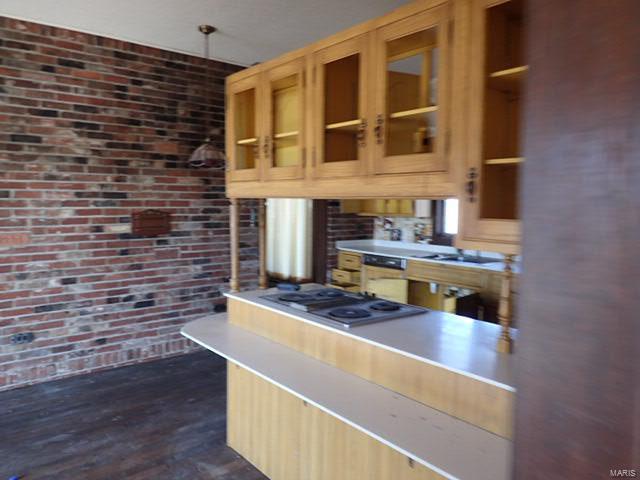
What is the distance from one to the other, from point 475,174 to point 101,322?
346 cm

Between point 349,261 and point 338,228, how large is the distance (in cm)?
43

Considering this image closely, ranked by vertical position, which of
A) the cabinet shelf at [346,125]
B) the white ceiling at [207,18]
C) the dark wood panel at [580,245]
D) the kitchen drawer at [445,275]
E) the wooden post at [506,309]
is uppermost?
the white ceiling at [207,18]

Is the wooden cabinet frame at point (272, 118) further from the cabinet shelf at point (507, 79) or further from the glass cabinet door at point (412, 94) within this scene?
the cabinet shelf at point (507, 79)

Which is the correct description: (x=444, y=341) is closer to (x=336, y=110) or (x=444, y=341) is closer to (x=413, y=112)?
(x=413, y=112)

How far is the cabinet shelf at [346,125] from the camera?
6.83 ft

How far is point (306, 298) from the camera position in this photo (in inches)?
103

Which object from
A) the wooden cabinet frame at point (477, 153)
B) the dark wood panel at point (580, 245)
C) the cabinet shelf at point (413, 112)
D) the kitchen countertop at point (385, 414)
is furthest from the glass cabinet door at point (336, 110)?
the dark wood panel at point (580, 245)

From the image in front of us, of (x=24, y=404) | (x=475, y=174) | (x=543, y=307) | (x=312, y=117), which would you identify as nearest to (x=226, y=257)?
(x=24, y=404)

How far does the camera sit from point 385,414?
5.54 feet

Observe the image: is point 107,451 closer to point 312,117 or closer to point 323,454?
point 323,454

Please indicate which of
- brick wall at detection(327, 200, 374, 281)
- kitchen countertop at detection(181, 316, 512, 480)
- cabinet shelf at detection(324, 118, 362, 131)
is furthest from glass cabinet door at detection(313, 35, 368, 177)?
brick wall at detection(327, 200, 374, 281)

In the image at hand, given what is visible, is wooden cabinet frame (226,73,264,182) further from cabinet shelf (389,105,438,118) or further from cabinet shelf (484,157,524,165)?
cabinet shelf (484,157,524,165)

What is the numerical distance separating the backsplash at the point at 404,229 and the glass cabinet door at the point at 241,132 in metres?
3.15

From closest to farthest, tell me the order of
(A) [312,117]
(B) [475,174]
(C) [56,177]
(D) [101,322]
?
1. (B) [475,174]
2. (A) [312,117]
3. (C) [56,177]
4. (D) [101,322]
